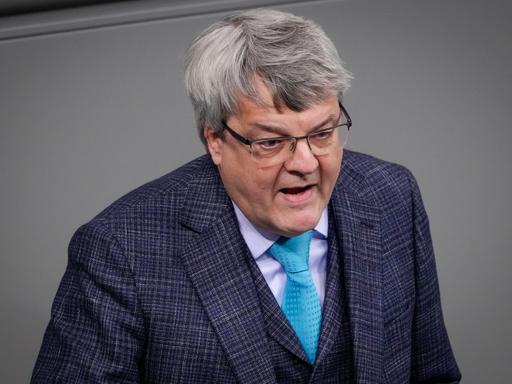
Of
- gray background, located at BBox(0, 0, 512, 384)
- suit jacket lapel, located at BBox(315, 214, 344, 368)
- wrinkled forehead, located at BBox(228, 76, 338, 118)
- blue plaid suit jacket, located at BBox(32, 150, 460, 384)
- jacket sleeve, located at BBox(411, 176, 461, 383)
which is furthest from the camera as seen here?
gray background, located at BBox(0, 0, 512, 384)

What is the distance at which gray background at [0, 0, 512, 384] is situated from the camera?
2254mm

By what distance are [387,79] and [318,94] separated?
2.42 ft

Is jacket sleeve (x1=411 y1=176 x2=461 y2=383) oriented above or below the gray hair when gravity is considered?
below

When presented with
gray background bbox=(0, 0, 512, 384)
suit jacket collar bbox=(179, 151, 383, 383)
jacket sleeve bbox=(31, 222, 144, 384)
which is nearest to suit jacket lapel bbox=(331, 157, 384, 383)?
suit jacket collar bbox=(179, 151, 383, 383)

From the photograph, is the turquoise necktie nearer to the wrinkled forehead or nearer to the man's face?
the man's face

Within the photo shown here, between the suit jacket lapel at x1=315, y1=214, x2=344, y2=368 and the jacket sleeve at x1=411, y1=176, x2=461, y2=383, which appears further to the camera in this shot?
the jacket sleeve at x1=411, y1=176, x2=461, y2=383

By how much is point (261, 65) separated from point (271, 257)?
377 mm

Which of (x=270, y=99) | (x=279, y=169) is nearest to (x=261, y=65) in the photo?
(x=270, y=99)

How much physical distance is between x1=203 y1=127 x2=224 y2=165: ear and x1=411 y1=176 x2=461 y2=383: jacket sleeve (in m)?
0.41

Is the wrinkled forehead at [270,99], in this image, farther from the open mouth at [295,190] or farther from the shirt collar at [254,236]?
the shirt collar at [254,236]

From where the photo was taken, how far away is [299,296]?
1.83m

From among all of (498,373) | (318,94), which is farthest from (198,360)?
(498,373)

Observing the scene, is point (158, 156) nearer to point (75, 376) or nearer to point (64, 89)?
point (64, 89)

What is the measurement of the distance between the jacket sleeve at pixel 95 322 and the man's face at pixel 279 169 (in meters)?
0.23
